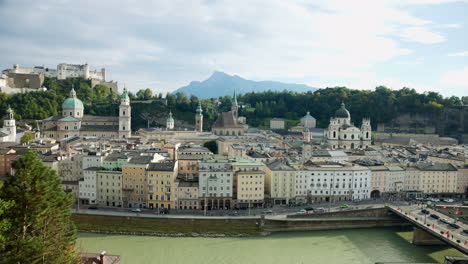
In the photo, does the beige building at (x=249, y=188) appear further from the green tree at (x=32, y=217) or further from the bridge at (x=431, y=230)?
the green tree at (x=32, y=217)

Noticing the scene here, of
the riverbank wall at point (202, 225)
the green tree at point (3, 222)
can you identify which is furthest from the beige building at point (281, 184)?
the green tree at point (3, 222)

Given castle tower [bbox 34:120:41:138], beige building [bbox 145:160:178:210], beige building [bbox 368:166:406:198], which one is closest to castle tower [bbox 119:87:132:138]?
castle tower [bbox 34:120:41:138]

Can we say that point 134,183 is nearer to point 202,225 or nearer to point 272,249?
point 202,225

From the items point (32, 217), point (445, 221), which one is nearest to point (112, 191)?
point (32, 217)

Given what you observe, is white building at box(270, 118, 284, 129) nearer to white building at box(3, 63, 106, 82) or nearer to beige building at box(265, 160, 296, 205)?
white building at box(3, 63, 106, 82)

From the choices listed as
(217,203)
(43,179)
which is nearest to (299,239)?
(217,203)

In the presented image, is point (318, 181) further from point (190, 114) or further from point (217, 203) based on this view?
point (190, 114)

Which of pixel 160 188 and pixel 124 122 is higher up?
pixel 124 122
